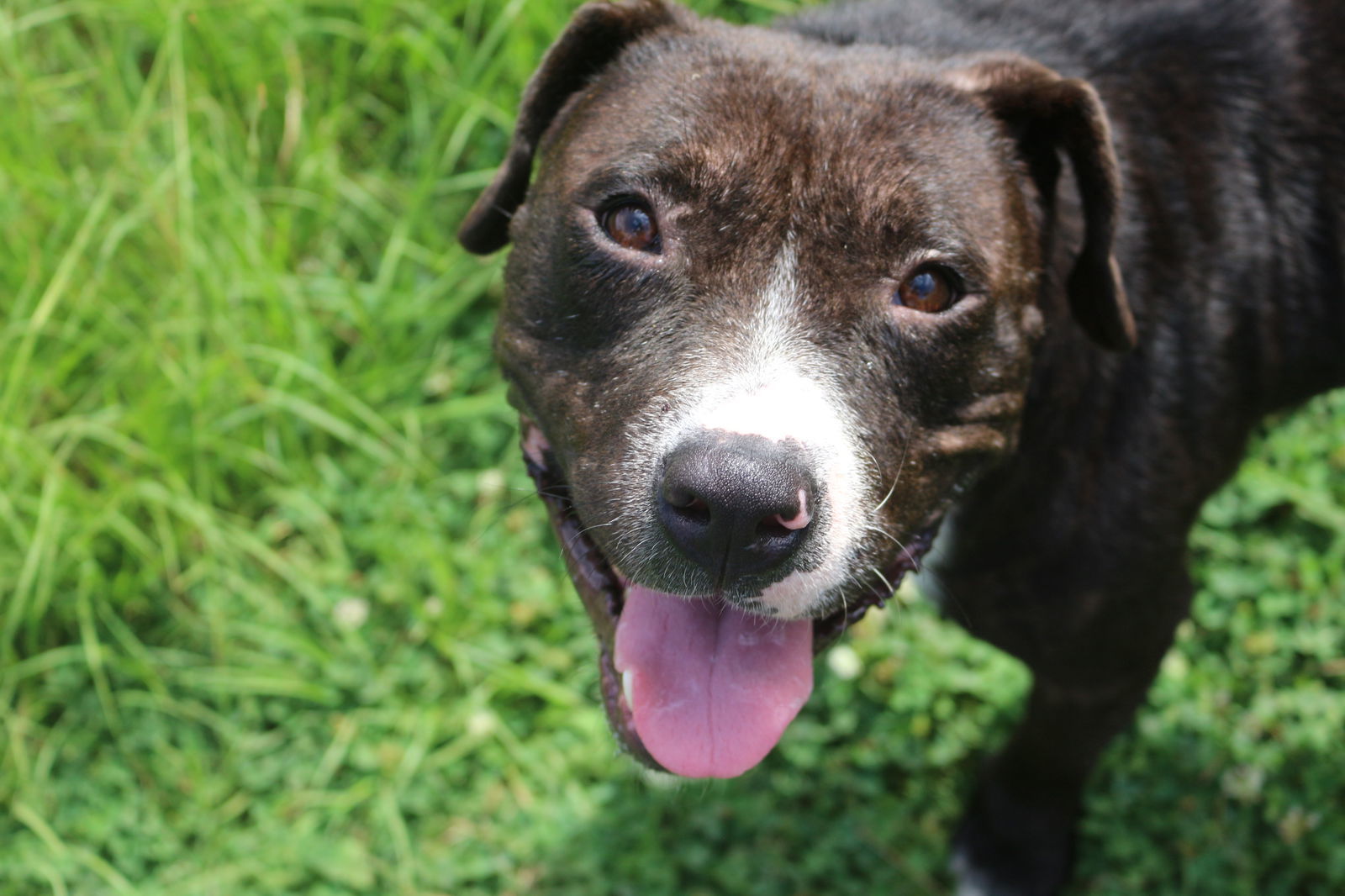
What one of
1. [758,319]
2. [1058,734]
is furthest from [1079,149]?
[1058,734]

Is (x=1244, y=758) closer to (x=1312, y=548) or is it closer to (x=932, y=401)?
(x=1312, y=548)

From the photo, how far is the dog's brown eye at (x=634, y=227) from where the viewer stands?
2275 mm

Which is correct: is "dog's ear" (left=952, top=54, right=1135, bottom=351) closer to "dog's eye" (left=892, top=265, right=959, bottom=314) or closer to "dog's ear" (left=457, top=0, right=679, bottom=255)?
"dog's eye" (left=892, top=265, right=959, bottom=314)

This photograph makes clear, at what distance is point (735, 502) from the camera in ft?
6.43

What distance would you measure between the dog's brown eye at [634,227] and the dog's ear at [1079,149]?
70 cm

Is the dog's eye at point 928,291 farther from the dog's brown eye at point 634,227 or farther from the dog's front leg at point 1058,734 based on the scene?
the dog's front leg at point 1058,734

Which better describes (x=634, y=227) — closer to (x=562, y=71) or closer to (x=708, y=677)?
(x=562, y=71)

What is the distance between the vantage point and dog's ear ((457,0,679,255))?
249 cm

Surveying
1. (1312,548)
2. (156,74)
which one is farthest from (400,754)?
(1312,548)

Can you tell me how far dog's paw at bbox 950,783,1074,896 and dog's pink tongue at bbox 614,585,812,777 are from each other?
1316mm

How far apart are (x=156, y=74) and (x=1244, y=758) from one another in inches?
165

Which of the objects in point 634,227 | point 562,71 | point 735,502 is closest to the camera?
point 735,502

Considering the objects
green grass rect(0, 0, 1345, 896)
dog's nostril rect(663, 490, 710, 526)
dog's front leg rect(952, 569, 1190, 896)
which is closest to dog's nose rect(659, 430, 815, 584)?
dog's nostril rect(663, 490, 710, 526)

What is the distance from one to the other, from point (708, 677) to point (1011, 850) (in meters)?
1.55
